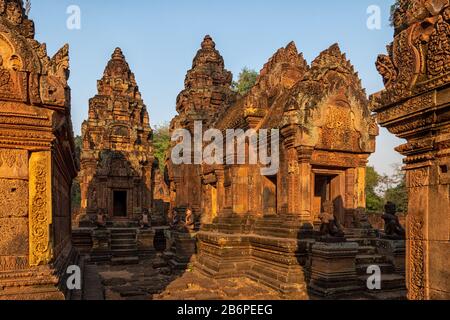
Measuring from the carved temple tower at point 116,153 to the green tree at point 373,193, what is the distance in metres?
20.6

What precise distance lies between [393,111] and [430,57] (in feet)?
1.83

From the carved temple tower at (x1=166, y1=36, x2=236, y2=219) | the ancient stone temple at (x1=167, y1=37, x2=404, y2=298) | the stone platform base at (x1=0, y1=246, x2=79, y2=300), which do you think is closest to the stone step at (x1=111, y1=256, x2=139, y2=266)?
A: the ancient stone temple at (x1=167, y1=37, x2=404, y2=298)

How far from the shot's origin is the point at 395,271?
9352 mm

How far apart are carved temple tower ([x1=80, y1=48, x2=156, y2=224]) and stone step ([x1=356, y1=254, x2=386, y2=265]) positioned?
12860 millimetres

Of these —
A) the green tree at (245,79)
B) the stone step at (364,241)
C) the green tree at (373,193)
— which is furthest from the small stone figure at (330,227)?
the green tree at (245,79)

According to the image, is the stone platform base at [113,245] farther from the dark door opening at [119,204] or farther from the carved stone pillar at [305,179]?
the carved stone pillar at [305,179]

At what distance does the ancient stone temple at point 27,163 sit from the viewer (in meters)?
3.77

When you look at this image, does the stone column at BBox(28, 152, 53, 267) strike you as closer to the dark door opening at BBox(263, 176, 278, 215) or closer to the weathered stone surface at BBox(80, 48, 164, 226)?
the dark door opening at BBox(263, 176, 278, 215)

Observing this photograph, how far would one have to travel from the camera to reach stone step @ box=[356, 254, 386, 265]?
9.34 metres

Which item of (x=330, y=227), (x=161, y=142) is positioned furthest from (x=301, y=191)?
(x=161, y=142)

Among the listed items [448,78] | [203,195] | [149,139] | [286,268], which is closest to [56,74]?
[448,78]

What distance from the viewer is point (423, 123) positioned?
3.11m

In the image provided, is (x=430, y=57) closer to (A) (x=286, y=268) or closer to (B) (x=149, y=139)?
(A) (x=286, y=268)

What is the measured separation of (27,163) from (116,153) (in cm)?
1592
